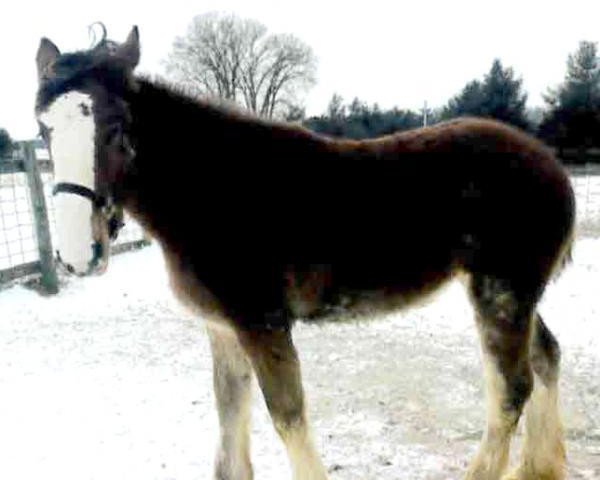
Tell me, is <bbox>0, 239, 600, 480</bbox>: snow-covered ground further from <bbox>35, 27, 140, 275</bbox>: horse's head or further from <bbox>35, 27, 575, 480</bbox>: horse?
<bbox>35, 27, 140, 275</bbox>: horse's head

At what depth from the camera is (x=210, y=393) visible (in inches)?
188

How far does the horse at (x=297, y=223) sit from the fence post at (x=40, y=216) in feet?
17.3

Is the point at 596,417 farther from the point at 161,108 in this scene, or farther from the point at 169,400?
the point at 161,108

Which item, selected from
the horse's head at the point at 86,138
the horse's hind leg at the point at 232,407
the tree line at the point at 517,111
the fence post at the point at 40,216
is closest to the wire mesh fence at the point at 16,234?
the fence post at the point at 40,216

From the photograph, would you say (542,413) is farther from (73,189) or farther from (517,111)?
(517,111)

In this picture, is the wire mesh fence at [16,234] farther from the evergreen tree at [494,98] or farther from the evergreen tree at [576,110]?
the evergreen tree at [494,98]

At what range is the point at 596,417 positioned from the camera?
4.19 meters

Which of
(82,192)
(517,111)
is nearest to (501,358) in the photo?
(82,192)

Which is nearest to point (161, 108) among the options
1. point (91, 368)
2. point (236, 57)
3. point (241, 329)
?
point (241, 329)

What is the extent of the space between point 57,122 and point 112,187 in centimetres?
33

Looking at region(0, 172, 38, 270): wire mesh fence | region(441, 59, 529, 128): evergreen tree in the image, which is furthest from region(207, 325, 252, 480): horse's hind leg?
region(441, 59, 529, 128): evergreen tree

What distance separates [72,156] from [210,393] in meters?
2.67

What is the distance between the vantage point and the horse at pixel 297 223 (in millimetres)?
2641

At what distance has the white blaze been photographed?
251 centimetres
